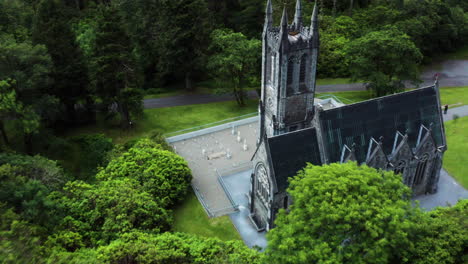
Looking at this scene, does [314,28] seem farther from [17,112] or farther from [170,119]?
[170,119]

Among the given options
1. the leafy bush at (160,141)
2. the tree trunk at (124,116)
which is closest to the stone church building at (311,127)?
the leafy bush at (160,141)

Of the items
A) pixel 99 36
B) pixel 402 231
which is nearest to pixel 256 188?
pixel 402 231

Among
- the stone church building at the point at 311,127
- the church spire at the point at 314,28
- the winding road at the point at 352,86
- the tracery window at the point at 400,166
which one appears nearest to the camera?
the church spire at the point at 314,28

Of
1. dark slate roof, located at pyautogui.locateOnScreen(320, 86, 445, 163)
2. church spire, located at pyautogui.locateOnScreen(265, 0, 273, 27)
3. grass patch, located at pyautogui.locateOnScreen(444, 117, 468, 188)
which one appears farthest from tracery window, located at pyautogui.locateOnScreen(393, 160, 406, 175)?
church spire, located at pyautogui.locateOnScreen(265, 0, 273, 27)

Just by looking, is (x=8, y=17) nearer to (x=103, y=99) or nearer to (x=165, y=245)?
(x=103, y=99)

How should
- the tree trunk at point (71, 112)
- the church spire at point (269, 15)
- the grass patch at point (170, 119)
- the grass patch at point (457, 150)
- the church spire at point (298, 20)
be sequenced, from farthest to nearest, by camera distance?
the grass patch at point (170, 119) < the tree trunk at point (71, 112) < the grass patch at point (457, 150) < the church spire at point (298, 20) < the church spire at point (269, 15)

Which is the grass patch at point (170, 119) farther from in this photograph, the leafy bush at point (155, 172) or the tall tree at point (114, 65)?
the leafy bush at point (155, 172)

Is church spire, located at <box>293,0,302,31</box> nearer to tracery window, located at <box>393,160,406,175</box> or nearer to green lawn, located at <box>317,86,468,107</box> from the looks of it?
tracery window, located at <box>393,160,406,175</box>
